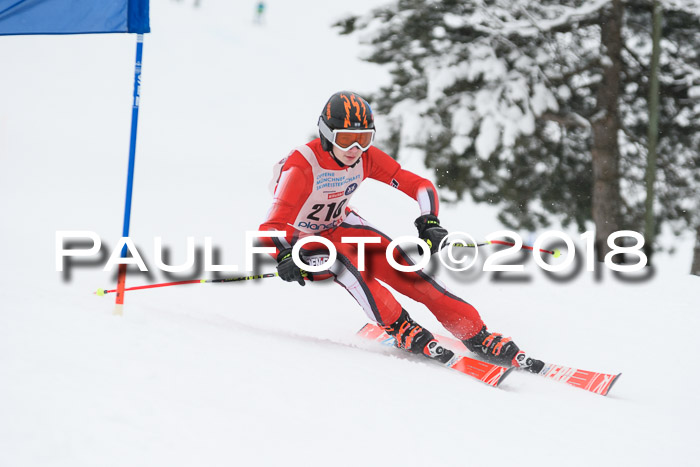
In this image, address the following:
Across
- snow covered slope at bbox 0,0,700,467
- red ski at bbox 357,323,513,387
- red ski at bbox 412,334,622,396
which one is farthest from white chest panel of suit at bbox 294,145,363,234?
red ski at bbox 412,334,622,396

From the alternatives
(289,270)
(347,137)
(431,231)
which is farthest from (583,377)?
(347,137)

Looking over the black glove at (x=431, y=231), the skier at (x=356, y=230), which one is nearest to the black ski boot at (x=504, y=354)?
the skier at (x=356, y=230)

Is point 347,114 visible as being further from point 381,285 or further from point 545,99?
point 545,99

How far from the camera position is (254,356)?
3031mm

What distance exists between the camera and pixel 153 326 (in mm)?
3131

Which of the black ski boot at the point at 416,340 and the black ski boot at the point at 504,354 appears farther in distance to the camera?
the black ski boot at the point at 504,354

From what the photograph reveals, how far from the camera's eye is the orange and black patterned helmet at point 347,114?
12.8ft

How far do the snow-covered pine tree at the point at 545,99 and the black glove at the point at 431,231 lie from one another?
14.5 feet

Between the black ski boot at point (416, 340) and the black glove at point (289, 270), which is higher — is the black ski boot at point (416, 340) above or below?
below

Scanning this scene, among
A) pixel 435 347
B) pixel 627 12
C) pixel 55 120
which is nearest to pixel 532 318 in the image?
pixel 435 347

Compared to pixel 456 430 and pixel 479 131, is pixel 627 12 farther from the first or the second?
pixel 456 430

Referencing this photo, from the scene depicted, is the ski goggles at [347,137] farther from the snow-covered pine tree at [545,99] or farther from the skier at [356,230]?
the snow-covered pine tree at [545,99]

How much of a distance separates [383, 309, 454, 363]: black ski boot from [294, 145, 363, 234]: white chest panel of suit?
0.86 meters

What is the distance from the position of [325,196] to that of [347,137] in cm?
46
